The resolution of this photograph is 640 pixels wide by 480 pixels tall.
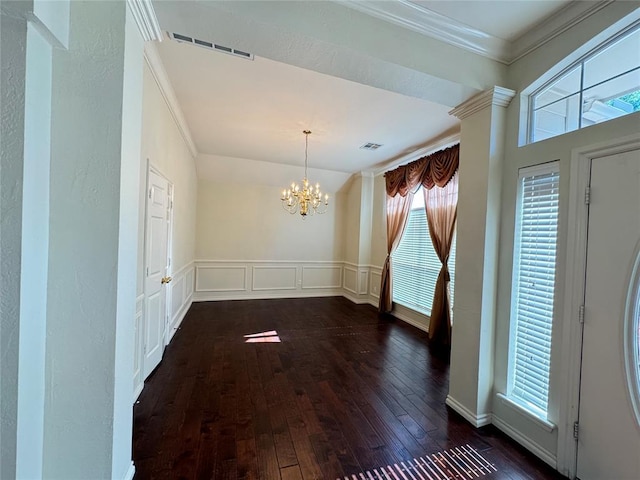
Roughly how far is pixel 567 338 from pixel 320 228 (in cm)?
517

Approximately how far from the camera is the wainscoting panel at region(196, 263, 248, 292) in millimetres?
5680

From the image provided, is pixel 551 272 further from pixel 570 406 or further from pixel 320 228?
pixel 320 228

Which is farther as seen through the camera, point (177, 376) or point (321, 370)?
point (321, 370)

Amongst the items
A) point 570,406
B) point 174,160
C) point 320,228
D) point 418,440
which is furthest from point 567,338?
point 320,228

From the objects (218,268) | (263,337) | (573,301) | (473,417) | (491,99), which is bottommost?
(263,337)

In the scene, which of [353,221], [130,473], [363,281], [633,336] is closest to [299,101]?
[633,336]

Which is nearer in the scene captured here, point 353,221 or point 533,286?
point 533,286

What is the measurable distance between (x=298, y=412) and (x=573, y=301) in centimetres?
209

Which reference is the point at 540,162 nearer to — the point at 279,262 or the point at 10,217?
the point at 10,217

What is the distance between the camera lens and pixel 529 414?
1843 mm

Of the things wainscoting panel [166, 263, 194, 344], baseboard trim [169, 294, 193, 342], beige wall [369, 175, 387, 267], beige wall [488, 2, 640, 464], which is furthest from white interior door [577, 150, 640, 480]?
baseboard trim [169, 294, 193, 342]

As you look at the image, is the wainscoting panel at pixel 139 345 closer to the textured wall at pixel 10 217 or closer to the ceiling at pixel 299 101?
the textured wall at pixel 10 217

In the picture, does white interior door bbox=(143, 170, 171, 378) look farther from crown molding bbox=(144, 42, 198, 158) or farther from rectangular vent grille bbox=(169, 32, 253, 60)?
rectangular vent grille bbox=(169, 32, 253, 60)

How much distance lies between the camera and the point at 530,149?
191 centimetres
